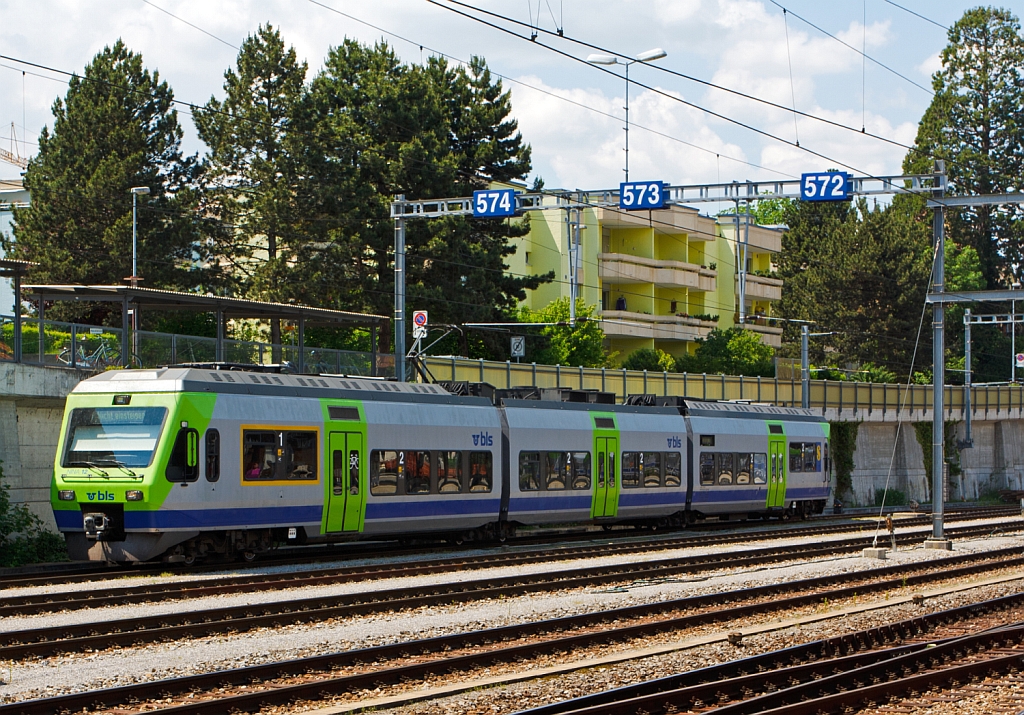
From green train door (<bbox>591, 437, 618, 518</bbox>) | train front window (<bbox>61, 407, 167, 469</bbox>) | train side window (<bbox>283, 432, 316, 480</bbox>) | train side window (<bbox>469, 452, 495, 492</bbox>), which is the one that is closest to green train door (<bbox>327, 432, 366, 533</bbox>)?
train side window (<bbox>283, 432, 316, 480</bbox>)

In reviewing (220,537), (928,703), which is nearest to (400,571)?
(220,537)

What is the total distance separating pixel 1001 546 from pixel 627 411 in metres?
8.68

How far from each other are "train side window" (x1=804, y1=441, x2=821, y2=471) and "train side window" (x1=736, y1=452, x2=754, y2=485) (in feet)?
13.1

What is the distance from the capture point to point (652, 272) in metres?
76.9

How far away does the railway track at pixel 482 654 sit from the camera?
1076cm

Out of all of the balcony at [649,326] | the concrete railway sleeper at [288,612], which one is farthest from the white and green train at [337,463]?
the balcony at [649,326]

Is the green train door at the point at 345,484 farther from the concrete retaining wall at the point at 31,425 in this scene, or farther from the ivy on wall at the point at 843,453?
Answer: the ivy on wall at the point at 843,453

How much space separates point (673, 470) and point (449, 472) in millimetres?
8445

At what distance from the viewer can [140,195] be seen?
181 feet

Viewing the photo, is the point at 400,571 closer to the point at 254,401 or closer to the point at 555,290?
the point at 254,401

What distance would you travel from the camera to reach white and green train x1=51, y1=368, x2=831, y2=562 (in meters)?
19.8

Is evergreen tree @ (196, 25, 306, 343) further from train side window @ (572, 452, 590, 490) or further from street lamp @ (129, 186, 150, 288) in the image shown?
train side window @ (572, 452, 590, 490)

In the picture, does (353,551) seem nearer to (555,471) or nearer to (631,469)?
(555,471)

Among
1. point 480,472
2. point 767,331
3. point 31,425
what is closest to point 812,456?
point 480,472
